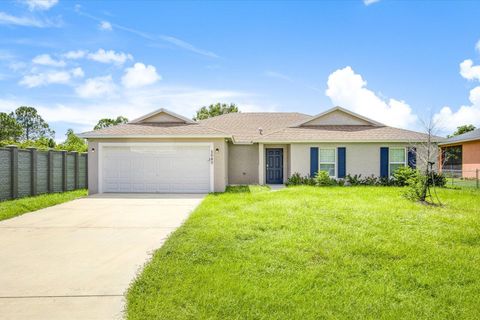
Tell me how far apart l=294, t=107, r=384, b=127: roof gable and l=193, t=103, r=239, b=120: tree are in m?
27.9

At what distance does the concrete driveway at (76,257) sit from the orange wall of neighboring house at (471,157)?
2501cm

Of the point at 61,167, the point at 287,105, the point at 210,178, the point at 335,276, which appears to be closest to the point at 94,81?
the point at 61,167

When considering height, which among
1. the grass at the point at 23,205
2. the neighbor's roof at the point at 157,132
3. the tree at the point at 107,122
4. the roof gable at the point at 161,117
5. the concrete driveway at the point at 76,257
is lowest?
the concrete driveway at the point at 76,257

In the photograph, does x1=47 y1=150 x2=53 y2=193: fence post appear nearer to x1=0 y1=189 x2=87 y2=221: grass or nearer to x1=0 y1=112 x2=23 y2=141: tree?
x1=0 y1=189 x2=87 y2=221: grass

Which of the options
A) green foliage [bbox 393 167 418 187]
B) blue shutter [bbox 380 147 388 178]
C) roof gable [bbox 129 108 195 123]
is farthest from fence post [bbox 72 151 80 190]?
green foliage [bbox 393 167 418 187]

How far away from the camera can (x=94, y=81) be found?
18219 millimetres

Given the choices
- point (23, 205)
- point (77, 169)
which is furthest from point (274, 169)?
point (23, 205)

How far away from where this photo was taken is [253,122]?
23125 mm

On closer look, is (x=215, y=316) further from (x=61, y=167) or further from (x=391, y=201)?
(x=61, y=167)

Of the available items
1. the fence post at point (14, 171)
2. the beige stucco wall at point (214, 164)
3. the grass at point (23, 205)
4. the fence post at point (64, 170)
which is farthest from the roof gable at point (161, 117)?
the grass at point (23, 205)

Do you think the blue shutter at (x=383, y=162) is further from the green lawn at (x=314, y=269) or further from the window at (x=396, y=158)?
the green lawn at (x=314, y=269)

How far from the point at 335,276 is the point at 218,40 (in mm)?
12842

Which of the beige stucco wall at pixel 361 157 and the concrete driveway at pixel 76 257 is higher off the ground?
→ the beige stucco wall at pixel 361 157

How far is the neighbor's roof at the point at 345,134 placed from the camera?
1722cm
